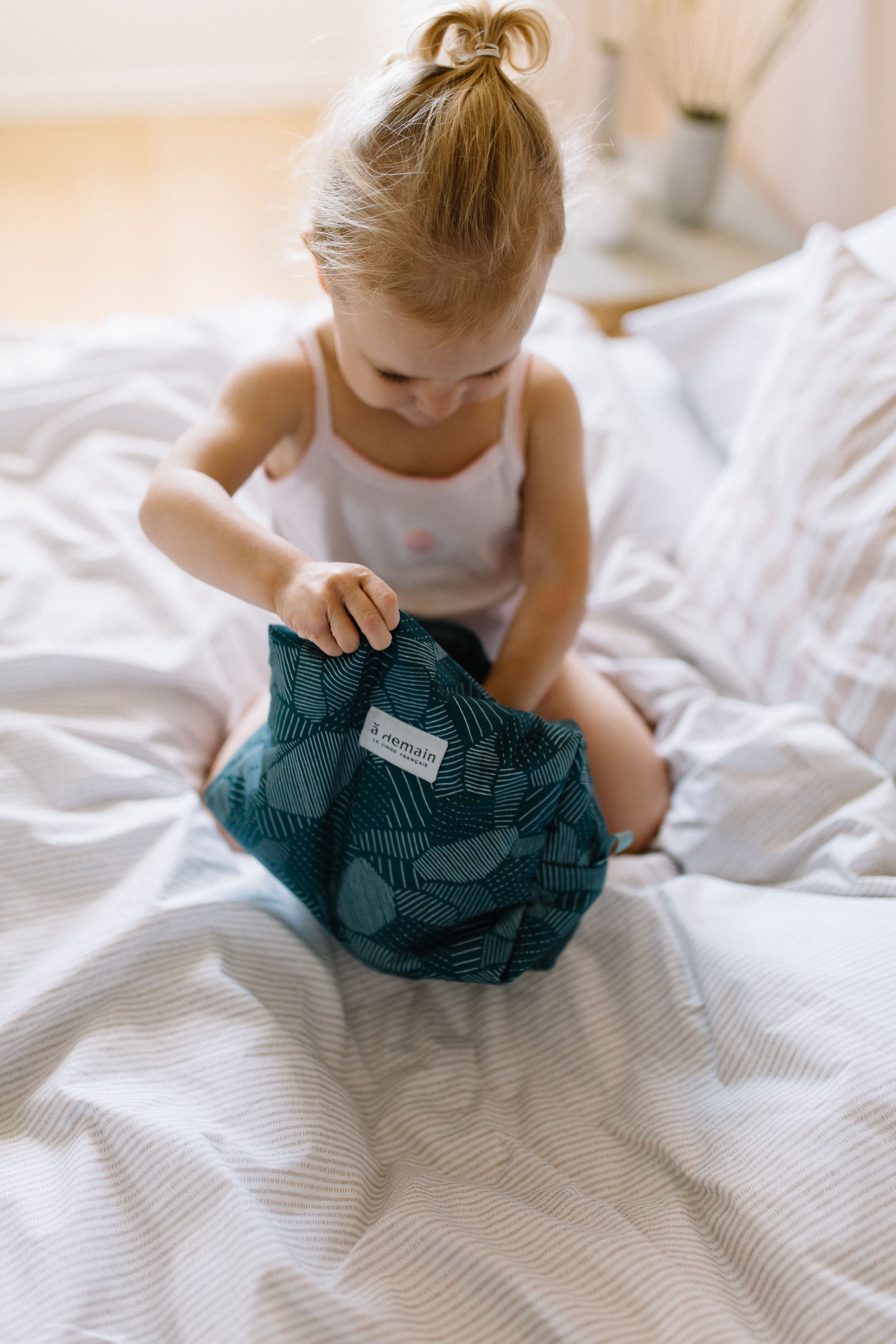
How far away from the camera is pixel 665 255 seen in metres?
1.64

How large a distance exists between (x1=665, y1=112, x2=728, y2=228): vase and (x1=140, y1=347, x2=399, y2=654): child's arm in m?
1.07

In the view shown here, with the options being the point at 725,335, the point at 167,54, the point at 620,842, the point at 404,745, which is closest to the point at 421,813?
the point at 404,745

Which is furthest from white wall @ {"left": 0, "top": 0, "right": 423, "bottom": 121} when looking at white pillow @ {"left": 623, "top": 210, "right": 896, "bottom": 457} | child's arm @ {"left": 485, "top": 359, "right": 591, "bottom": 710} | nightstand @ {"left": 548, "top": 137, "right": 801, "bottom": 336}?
child's arm @ {"left": 485, "top": 359, "right": 591, "bottom": 710}

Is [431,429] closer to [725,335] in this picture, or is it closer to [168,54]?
[725,335]

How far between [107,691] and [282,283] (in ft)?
4.79

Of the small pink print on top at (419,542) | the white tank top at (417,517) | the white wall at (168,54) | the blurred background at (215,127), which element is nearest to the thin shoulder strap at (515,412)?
the white tank top at (417,517)

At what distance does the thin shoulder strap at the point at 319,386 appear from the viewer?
84 centimetres

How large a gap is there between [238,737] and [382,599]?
0.32 metres

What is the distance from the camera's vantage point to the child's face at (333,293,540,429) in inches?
26.3

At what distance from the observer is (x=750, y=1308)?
560 mm

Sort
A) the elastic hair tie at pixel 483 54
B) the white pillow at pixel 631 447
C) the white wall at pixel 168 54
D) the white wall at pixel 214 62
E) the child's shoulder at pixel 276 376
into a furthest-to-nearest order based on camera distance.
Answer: the white wall at pixel 168 54 < the white wall at pixel 214 62 < the white pillow at pixel 631 447 < the child's shoulder at pixel 276 376 < the elastic hair tie at pixel 483 54

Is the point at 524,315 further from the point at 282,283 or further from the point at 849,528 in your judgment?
the point at 282,283

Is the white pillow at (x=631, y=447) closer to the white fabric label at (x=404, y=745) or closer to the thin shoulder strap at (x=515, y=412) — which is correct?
the thin shoulder strap at (x=515, y=412)

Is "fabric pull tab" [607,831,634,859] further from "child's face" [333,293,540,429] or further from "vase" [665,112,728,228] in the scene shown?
"vase" [665,112,728,228]
